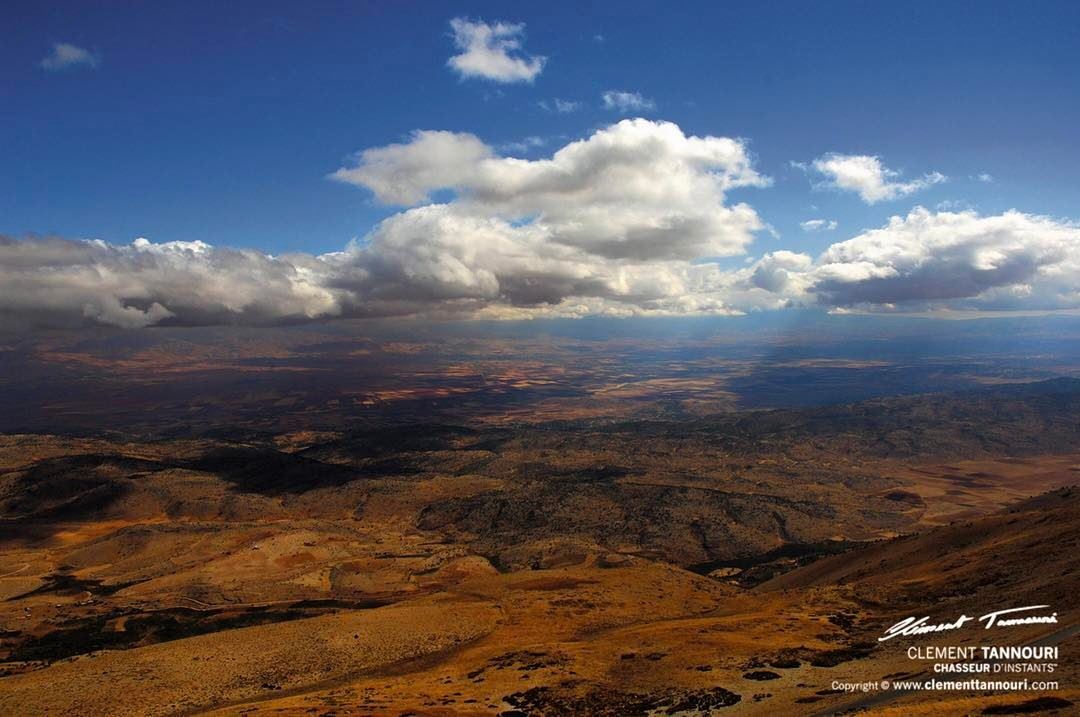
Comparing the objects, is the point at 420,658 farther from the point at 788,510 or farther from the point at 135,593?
the point at 788,510

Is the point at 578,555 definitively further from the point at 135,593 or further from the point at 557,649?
the point at 135,593

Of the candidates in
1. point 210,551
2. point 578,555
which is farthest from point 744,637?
point 210,551

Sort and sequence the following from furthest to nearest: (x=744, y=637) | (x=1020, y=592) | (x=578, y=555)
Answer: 1. (x=578, y=555)
2. (x=744, y=637)
3. (x=1020, y=592)

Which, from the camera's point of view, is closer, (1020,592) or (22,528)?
(1020,592)

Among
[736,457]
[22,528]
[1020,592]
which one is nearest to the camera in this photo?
[1020,592]

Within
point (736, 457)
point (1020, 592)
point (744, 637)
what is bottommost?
point (736, 457)

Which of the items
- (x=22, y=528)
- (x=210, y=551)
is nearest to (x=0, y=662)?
(x=210, y=551)

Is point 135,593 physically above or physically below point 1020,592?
below
